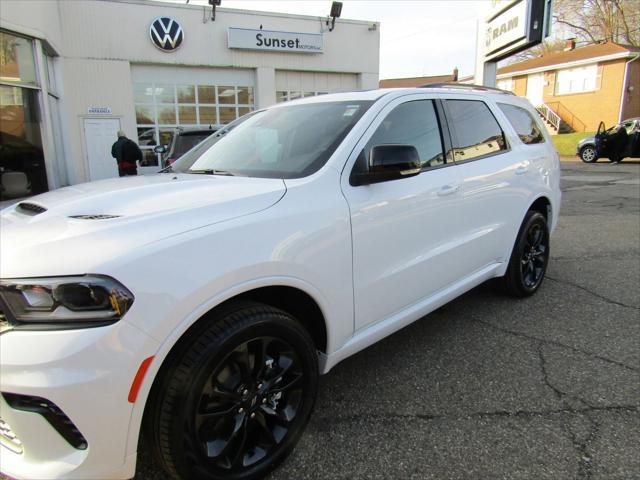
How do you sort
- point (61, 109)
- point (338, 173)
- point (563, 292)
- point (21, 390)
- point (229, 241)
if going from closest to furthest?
point (21, 390)
point (229, 241)
point (338, 173)
point (563, 292)
point (61, 109)

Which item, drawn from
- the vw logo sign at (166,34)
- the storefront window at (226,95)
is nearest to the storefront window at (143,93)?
the vw logo sign at (166,34)

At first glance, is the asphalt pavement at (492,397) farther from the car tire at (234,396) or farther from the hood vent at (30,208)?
the hood vent at (30,208)

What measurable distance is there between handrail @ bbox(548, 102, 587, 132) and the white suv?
3302cm

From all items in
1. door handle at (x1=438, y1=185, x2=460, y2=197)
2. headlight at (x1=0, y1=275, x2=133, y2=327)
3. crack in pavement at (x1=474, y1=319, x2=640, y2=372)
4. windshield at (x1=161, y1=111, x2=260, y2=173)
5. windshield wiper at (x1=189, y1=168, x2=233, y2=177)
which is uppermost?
windshield at (x1=161, y1=111, x2=260, y2=173)

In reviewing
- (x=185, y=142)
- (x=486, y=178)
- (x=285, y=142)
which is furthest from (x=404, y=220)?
(x=185, y=142)

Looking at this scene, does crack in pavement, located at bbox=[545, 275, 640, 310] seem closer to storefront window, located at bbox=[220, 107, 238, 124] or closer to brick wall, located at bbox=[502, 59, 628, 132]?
storefront window, located at bbox=[220, 107, 238, 124]

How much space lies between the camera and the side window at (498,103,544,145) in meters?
4.16

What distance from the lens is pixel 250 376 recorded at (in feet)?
6.61

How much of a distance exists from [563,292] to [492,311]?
0.94 meters

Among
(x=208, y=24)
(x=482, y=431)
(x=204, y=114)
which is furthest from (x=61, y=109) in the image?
(x=482, y=431)

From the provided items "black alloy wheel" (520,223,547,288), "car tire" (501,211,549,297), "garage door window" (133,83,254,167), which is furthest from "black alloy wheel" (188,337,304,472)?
"garage door window" (133,83,254,167)

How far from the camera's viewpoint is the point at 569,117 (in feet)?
105

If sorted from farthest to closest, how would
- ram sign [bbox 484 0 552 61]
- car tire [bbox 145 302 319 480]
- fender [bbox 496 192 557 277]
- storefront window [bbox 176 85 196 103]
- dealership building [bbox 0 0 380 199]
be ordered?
storefront window [bbox 176 85 196 103]
dealership building [bbox 0 0 380 199]
ram sign [bbox 484 0 552 61]
fender [bbox 496 192 557 277]
car tire [bbox 145 302 319 480]

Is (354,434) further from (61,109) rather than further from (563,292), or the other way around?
(61,109)
